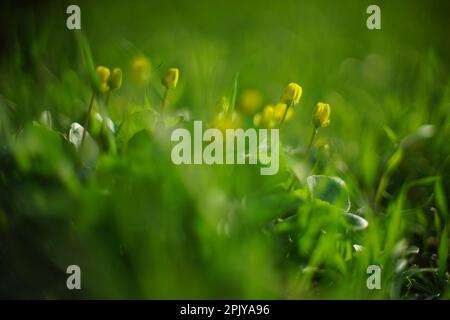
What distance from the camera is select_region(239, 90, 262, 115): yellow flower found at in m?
1.53

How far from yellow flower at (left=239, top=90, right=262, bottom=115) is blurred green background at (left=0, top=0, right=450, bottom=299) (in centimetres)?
5

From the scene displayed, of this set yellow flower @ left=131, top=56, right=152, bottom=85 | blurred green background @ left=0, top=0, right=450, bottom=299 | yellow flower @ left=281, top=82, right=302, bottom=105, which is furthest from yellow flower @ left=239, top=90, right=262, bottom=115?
yellow flower @ left=281, top=82, right=302, bottom=105

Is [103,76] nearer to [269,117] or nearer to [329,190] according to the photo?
[269,117]

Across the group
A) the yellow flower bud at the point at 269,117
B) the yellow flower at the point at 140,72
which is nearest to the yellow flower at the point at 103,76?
the yellow flower at the point at 140,72

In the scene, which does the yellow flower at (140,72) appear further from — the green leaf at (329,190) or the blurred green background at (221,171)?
the green leaf at (329,190)

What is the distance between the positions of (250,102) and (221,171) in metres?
0.56

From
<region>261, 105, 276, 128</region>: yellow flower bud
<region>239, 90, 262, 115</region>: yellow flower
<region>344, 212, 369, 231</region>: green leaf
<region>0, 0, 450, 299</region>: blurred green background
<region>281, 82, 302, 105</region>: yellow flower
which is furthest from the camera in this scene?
<region>239, 90, 262, 115</region>: yellow flower

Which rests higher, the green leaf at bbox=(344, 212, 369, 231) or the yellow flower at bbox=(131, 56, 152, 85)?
the yellow flower at bbox=(131, 56, 152, 85)

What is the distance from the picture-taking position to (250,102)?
1.53 m

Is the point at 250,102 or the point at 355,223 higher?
the point at 250,102

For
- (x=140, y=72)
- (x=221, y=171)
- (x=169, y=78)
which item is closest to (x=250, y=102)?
(x=140, y=72)

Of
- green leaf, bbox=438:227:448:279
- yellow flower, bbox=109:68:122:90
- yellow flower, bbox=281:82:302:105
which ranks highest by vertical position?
yellow flower, bbox=109:68:122:90

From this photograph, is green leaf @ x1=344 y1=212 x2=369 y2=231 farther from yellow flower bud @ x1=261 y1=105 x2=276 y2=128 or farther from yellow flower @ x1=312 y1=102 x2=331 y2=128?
yellow flower bud @ x1=261 y1=105 x2=276 y2=128

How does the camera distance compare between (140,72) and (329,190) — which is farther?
(140,72)
